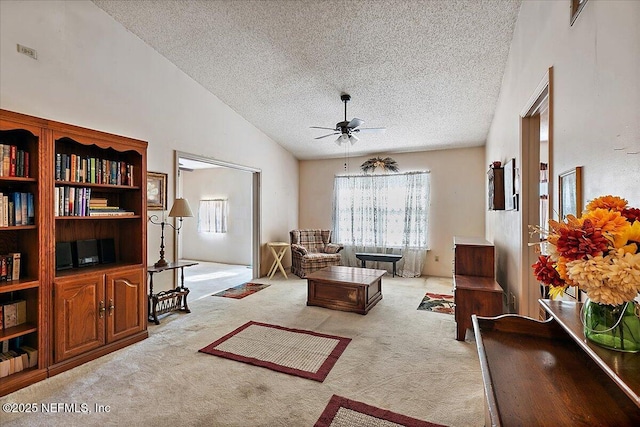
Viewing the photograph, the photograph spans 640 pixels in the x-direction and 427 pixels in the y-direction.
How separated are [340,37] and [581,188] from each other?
2.74 meters

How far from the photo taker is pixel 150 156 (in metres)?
3.86

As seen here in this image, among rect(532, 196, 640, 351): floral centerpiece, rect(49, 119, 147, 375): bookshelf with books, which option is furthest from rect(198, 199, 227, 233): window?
rect(532, 196, 640, 351): floral centerpiece

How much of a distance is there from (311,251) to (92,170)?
4.28m

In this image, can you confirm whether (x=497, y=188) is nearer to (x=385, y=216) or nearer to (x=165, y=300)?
(x=385, y=216)

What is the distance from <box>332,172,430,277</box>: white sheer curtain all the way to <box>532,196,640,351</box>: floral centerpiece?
216 inches

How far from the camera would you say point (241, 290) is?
16.8 feet

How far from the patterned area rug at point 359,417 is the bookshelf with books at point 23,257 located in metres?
2.25

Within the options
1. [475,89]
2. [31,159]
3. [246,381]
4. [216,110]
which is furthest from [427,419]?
[216,110]

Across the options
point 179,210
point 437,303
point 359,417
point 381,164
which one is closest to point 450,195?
point 381,164

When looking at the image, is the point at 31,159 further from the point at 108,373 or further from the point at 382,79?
the point at 382,79

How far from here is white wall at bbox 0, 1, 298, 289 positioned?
2.68 metres

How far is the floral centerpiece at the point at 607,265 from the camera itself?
2.53 feet

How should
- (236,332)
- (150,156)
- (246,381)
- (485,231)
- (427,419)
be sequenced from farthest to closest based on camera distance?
1. (485,231)
2. (150,156)
3. (236,332)
4. (246,381)
5. (427,419)

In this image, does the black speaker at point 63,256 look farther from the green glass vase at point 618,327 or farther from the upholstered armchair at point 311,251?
the green glass vase at point 618,327
